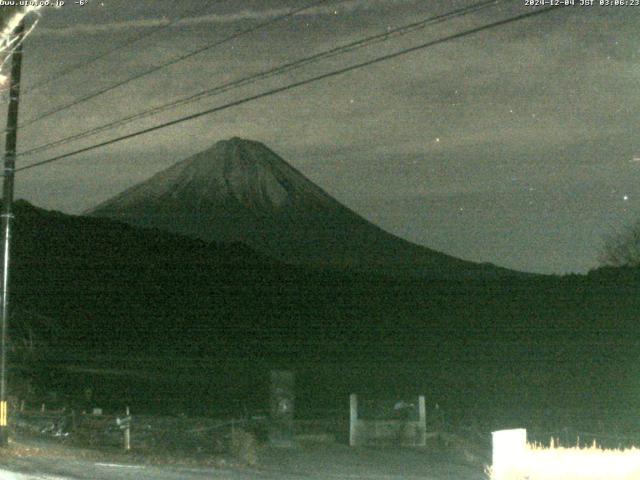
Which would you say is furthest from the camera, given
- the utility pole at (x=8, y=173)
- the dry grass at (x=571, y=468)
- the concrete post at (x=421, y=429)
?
the concrete post at (x=421, y=429)

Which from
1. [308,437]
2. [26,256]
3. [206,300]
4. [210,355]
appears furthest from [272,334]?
[308,437]

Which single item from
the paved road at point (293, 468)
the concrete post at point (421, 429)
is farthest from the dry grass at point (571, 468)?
the concrete post at point (421, 429)

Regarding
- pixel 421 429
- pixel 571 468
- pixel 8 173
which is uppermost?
pixel 8 173

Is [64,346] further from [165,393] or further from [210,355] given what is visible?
[165,393]

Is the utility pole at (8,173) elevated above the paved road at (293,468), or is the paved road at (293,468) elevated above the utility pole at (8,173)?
the utility pole at (8,173)

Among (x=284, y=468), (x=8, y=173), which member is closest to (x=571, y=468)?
(x=284, y=468)

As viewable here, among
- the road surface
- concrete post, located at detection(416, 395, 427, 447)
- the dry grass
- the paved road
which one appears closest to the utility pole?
the road surface

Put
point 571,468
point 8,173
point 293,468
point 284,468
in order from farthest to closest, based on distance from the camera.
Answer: point 293,468 < point 284,468 < point 8,173 < point 571,468

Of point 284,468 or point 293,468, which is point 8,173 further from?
point 293,468

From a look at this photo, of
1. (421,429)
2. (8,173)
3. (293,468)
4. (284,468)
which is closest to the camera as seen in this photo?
(8,173)

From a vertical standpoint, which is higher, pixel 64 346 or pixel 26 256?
pixel 26 256

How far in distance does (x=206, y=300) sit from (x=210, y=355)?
26351mm

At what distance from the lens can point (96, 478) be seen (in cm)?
1378

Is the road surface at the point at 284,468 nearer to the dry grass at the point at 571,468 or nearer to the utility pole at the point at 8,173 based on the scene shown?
the utility pole at the point at 8,173
